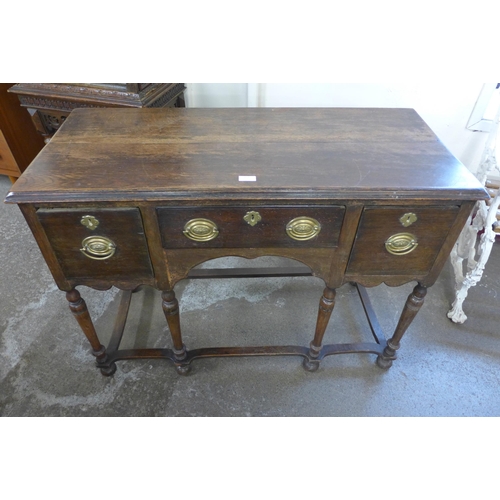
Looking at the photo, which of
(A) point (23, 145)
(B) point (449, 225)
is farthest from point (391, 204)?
(A) point (23, 145)

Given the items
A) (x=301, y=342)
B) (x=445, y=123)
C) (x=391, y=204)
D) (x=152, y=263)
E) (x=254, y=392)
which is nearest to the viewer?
(x=391, y=204)

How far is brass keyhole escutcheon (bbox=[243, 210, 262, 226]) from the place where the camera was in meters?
0.95

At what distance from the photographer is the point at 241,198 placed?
905 mm

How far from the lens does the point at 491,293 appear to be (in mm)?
1824

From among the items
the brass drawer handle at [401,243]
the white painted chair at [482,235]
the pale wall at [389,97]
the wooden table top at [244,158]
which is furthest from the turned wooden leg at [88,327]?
the white painted chair at [482,235]

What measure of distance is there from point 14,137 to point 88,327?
1.58 metres

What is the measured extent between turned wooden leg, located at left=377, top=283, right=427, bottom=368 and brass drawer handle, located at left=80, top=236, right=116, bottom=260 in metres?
0.98

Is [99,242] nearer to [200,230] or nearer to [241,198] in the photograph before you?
[200,230]

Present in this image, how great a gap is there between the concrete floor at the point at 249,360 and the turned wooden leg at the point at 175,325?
72 millimetres

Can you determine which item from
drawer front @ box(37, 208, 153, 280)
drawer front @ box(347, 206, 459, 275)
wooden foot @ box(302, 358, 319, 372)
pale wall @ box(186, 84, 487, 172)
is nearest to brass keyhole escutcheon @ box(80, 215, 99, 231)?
drawer front @ box(37, 208, 153, 280)

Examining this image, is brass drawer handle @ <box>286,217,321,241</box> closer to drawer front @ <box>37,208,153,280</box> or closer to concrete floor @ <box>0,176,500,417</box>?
drawer front @ <box>37,208,153,280</box>

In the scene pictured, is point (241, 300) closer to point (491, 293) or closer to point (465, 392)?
point (465, 392)

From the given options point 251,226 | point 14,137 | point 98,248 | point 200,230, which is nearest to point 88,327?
point 98,248

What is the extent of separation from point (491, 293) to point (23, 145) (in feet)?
9.29
